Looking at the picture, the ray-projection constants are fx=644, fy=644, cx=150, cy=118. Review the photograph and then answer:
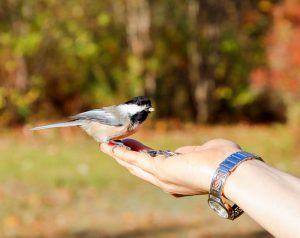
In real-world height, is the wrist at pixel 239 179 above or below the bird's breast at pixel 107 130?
above

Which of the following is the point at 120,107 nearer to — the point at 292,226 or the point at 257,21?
the point at 292,226

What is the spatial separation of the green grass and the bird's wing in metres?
2.88

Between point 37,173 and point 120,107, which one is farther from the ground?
point 120,107

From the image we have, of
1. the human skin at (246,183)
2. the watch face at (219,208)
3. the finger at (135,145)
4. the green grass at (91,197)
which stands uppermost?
the human skin at (246,183)

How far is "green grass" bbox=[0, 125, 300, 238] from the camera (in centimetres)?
632

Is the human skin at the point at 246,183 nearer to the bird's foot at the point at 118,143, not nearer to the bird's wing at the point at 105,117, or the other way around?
the bird's foot at the point at 118,143

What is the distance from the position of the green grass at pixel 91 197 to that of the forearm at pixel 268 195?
4326mm

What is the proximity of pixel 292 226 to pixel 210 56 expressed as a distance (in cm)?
1167

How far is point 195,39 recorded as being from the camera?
43.0 ft

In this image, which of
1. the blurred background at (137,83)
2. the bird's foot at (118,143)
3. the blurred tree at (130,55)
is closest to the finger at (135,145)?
the bird's foot at (118,143)

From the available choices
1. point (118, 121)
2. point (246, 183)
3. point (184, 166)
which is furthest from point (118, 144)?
point (246, 183)

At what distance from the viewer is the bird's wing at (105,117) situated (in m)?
3.22

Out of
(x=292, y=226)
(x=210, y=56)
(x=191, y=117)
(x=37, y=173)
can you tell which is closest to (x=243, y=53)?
(x=210, y=56)

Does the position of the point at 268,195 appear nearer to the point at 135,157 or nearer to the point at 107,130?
the point at 135,157
